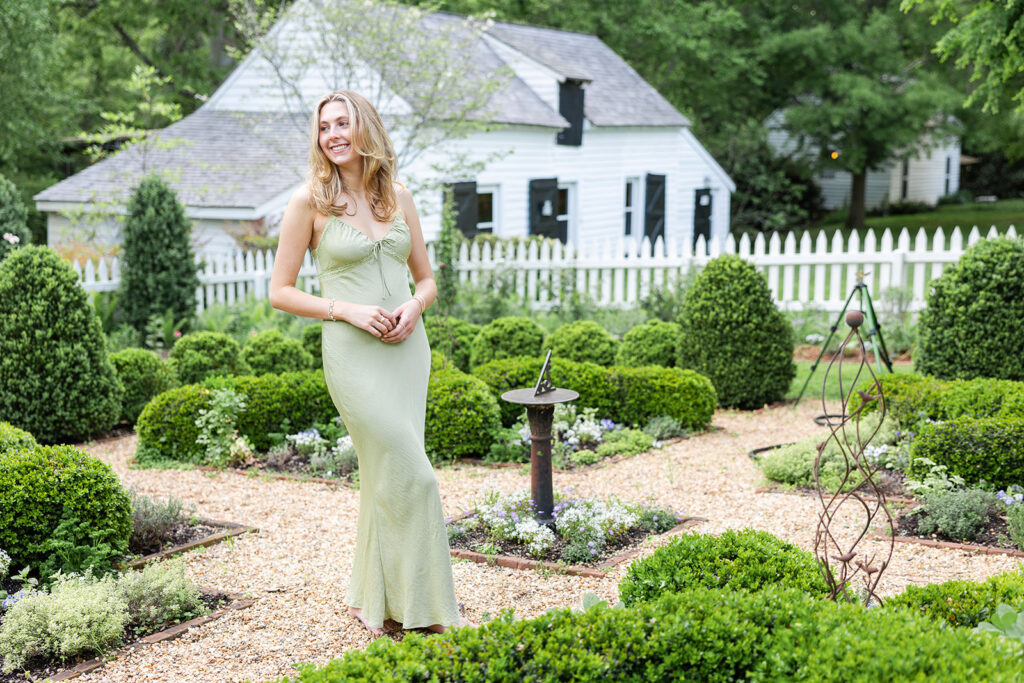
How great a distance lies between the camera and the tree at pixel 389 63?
1440 centimetres

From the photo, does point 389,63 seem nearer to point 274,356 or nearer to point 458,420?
point 274,356

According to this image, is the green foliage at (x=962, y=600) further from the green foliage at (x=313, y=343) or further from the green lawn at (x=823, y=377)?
the green foliage at (x=313, y=343)

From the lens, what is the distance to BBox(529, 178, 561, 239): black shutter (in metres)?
18.1

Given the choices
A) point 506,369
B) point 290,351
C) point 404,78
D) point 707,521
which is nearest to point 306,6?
point 404,78

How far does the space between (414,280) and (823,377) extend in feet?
21.3

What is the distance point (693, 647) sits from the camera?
3.04 meters

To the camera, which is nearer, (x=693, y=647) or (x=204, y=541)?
(x=693, y=647)

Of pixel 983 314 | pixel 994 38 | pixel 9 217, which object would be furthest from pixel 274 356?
pixel 994 38

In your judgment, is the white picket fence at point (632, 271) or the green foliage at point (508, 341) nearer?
the green foliage at point (508, 341)

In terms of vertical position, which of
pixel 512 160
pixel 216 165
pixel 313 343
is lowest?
pixel 313 343

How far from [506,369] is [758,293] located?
2379mm

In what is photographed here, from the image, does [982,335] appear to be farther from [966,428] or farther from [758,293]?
[966,428]

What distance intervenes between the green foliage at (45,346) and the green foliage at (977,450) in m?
6.00

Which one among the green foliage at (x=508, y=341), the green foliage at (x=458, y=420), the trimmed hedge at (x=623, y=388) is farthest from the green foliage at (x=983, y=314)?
the green foliage at (x=458, y=420)
